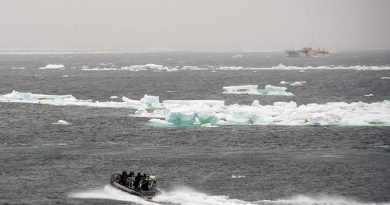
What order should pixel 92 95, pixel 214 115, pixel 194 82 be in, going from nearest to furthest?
pixel 214 115 < pixel 92 95 < pixel 194 82

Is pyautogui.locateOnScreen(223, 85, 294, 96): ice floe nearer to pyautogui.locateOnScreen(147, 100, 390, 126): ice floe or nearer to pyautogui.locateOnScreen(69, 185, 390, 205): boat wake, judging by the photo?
pyautogui.locateOnScreen(147, 100, 390, 126): ice floe

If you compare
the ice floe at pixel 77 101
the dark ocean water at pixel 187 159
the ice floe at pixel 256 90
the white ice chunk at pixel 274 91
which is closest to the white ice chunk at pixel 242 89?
the ice floe at pixel 256 90

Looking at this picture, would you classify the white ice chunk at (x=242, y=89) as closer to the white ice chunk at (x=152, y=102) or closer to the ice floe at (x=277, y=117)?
the white ice chunk at (x=152, y=102)

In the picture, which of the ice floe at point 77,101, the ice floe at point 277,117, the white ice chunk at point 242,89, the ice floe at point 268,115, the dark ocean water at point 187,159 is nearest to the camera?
the dark ocean water at point 187,159

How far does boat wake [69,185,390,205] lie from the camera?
41.2 m

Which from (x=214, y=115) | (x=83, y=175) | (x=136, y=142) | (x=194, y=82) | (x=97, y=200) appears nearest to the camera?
(x=97, y=200)

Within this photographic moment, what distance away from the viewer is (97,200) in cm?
4225

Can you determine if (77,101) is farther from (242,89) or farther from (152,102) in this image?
(242,89)

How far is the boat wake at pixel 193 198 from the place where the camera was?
4116 cm

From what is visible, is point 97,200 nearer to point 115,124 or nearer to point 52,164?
point 52,164

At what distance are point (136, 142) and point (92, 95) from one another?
168 feet

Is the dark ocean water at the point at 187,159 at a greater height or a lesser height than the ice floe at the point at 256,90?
greater

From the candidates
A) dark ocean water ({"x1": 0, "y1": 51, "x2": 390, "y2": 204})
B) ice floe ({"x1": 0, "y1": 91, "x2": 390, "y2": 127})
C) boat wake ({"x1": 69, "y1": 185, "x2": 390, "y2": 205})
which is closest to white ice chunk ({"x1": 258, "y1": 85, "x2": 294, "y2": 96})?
ice floe ({"x1": 0, "y1": 91, "x2": 390, "y2": 127})

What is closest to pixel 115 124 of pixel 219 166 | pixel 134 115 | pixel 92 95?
pixel 134 115
